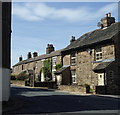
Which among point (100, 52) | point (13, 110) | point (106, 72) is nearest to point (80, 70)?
point (100, 52)

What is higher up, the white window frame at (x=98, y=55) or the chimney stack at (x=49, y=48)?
the chimney stack at (x=49, y=48)

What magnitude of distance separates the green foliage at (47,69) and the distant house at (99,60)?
737 centimetres

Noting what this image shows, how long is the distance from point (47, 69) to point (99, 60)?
16850 millimetres

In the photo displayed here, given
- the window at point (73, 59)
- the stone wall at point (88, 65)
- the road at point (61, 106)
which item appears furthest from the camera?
the window at point (73, 59)

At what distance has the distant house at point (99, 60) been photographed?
2392cm

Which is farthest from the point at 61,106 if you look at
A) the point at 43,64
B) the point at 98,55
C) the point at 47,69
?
the point at 43,64

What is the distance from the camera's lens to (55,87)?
1208 inches

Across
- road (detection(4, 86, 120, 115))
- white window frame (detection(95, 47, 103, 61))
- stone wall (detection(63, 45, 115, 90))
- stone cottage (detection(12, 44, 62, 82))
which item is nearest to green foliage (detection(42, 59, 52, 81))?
stone cottage (detection(12, 44, 62, 82))

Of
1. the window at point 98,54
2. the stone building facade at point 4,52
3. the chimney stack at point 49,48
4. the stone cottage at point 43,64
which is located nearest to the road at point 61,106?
the stone building facade at point 4,52

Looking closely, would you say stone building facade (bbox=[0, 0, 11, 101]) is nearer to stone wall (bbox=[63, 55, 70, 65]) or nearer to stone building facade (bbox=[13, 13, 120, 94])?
stone building facade (bbox=[13, 13, 120, 94])

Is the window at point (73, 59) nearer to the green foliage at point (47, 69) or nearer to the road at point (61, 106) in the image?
the green foliage at point (47, 69)

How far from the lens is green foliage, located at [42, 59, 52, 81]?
1593 inches

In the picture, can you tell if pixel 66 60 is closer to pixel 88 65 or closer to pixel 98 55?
pixel 88 65

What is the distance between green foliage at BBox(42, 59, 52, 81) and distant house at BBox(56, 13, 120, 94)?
737 centimetres
